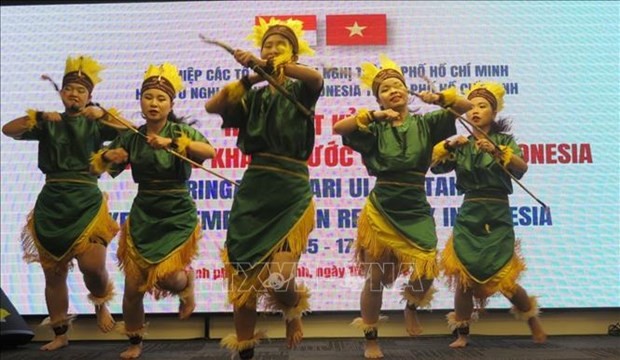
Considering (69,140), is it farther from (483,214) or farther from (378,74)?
(483,214)

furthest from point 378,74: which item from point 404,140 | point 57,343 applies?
point 57,343

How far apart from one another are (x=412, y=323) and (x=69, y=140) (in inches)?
78.5

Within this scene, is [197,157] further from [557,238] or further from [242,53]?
[557,238]

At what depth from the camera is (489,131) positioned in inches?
120

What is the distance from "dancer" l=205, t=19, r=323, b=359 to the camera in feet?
7.39

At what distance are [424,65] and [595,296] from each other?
1.58 metres

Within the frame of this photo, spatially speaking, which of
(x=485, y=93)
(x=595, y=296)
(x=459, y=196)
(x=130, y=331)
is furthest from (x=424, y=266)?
(x=130, y=331)

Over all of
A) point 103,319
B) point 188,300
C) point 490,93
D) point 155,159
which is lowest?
point 103,319

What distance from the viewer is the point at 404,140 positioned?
8.92 feet

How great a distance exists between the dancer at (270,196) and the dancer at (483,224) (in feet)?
3.29

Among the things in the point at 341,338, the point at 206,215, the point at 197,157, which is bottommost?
the point at 341,338

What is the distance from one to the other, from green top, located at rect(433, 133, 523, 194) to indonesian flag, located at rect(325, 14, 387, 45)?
0.83 meters

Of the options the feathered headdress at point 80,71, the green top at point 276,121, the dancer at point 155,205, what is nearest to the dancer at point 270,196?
the green top at point 276,121

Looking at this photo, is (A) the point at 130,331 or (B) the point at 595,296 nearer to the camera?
(A) the point at 130,331
